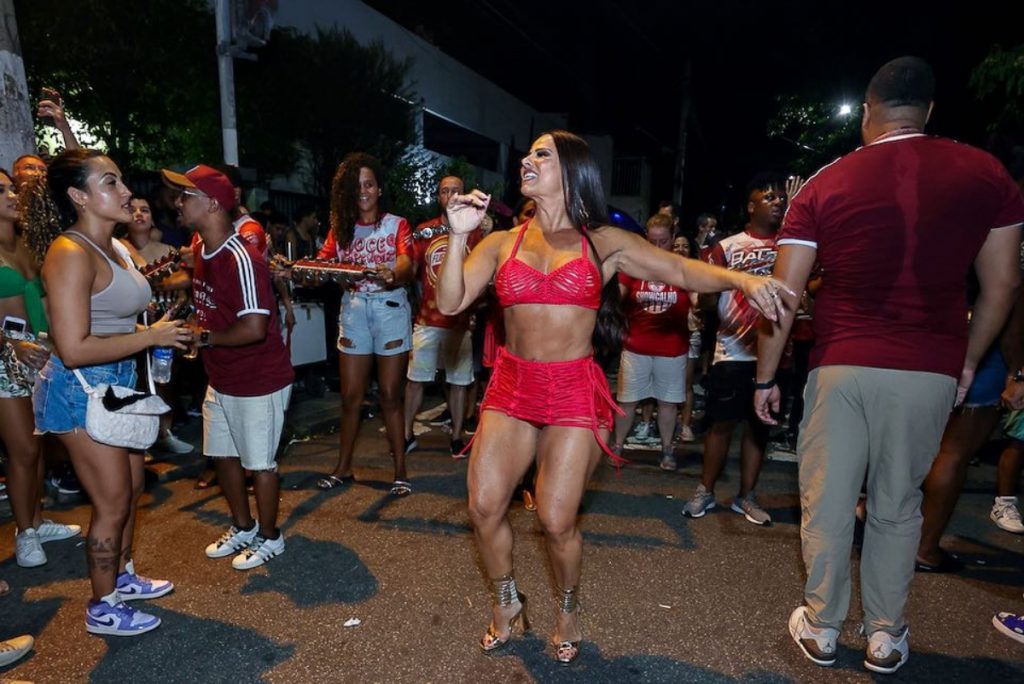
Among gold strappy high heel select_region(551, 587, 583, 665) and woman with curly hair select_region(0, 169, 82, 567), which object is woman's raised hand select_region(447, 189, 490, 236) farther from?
woman with curly hair select_region(0, 169, 82, 567)

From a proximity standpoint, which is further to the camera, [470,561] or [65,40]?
[65,40]

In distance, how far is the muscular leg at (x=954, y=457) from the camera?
3828mm

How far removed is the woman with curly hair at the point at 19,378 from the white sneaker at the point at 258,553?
45.1 inches

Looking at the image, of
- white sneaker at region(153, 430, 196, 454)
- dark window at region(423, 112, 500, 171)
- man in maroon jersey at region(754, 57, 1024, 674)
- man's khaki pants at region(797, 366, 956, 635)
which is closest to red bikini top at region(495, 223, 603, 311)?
man in maroon jersey at region(754, 57, 1024, 674)

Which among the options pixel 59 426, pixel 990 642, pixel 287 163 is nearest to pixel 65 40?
pixel 287 163

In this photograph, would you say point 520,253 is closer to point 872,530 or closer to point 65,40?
point 872,530

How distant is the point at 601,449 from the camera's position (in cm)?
306

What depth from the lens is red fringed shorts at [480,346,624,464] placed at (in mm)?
2928

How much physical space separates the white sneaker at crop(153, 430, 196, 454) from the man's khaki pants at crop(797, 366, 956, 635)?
5212 millimetres

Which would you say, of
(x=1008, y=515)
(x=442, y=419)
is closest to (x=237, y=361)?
(x=442, y=419)

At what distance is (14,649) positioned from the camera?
9.71ft

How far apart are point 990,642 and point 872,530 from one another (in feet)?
3.31

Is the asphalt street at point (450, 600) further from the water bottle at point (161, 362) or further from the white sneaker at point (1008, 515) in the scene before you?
the water bottle at point (161, 362)

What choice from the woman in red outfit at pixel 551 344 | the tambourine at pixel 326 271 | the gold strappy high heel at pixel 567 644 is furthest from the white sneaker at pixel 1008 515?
the tambourine at pixel 326 271
